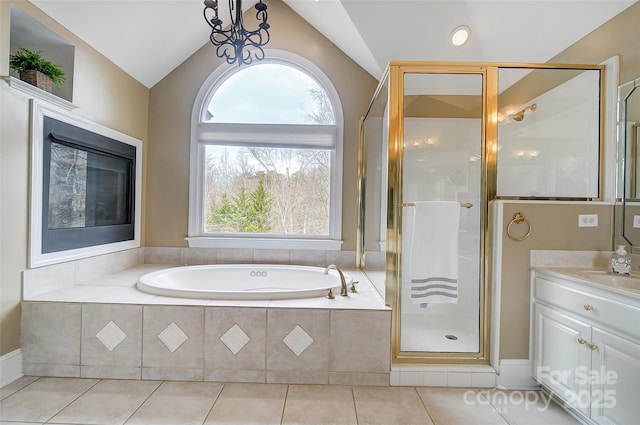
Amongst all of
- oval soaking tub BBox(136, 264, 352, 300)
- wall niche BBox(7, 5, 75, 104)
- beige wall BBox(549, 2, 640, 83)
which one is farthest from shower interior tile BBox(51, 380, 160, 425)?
beige wall BBox(549, 2, 640, 83)

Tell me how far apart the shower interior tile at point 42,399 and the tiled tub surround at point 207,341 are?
2.6 inches

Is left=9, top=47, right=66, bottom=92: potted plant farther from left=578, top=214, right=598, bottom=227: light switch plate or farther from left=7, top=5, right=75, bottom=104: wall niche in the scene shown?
left=578, top=214, right=598, bottom=227: light switch plate

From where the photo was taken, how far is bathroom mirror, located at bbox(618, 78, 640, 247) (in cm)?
186

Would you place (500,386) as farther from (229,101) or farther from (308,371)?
(229,101)

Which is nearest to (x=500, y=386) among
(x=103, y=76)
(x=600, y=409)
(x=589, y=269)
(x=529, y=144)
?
(x=600, y=409)

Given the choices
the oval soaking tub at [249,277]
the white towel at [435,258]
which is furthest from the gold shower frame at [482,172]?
the oval soaking tub at [249,277]

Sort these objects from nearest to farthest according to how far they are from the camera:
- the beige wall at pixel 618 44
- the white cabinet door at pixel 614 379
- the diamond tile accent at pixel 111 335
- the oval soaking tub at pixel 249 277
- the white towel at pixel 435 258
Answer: the white cabinet door at pixel 614 379, the beige wall at pixel 618 44, the diamond tile accent at pixel 111 335, the white towel at pixel 435 258, the oval soaking tub at pixel 249 277

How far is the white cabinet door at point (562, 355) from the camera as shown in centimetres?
158

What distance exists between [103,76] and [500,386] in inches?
145

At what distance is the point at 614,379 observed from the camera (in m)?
1.42

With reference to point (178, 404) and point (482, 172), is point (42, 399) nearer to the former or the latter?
point (178, 404)

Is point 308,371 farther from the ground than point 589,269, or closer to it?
closer to it

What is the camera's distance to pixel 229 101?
3279 millimetres

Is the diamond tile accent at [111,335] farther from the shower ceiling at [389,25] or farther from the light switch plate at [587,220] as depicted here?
the light switch plate at [587,220]
